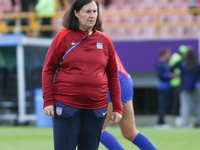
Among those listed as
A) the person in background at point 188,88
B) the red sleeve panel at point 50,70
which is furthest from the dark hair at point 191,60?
the red sleeve panel at point 50,70

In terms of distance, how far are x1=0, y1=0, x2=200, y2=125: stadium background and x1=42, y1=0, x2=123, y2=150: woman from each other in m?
9.98

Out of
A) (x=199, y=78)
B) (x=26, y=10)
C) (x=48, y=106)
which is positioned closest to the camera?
(x=48, y=106)

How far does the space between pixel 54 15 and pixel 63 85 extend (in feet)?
39.2

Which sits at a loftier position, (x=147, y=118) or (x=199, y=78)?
(x=199, y=78)

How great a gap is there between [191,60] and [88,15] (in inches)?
318

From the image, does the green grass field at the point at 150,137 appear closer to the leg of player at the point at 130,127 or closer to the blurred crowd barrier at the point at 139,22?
the leg of player at the point at 130,127

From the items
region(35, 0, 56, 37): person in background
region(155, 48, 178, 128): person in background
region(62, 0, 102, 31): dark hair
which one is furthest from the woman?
region(35, 0, 56, 37): person in background

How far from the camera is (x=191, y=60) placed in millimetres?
11695

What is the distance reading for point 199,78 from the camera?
40.3 ft

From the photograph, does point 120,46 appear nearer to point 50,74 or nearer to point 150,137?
point 150,137

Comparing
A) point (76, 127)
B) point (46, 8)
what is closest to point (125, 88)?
point (76, 127)

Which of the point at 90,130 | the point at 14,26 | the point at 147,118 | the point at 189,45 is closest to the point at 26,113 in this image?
the point at 14,26

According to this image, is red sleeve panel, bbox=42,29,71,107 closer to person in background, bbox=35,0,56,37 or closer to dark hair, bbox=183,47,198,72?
dark hair, bbox=183,47,198,72

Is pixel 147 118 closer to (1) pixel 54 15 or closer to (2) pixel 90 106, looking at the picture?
(1) pixel 54 15
